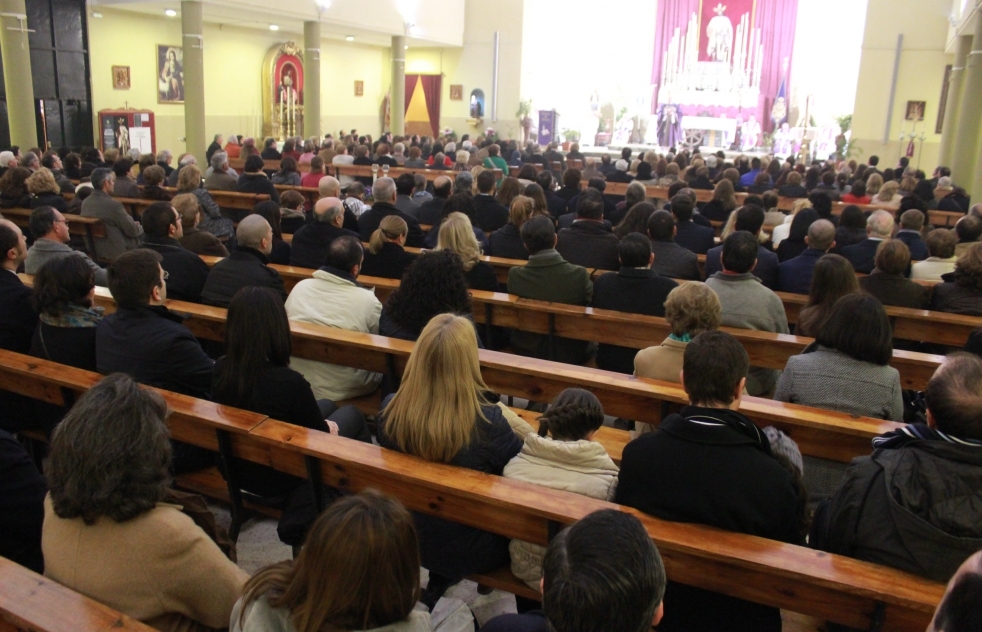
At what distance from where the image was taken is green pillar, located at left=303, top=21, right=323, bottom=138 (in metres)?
15.6

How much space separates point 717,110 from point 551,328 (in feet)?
61.3

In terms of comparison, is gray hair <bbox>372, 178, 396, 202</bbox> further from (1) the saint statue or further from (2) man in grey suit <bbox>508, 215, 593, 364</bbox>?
(1) the saint statue

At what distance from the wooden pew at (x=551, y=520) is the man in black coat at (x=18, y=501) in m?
0.61

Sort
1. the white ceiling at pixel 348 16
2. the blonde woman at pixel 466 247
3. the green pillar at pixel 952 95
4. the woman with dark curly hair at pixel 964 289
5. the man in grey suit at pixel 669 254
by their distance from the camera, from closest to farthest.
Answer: the woman with dark curly hair at pixel 964 289, the blonde woman at pixel 466 247, the man in grey suit at pixel 669 254, the white ceiling at pixel 348 16, the green pillar at pixel 952 95

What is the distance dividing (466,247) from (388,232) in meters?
0.57

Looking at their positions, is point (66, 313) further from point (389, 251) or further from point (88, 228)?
point (88, 228)

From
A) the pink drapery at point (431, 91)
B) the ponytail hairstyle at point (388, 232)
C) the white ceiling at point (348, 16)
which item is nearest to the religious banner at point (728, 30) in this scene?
the white ceiling at point (348, 16)

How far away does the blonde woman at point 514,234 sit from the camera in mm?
6363

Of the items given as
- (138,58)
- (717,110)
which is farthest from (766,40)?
(138,58)

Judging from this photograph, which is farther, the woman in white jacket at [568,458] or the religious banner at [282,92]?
the religious banner at [282,92]

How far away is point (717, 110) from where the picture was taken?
70.7ft

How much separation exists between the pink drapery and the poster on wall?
7868 mm

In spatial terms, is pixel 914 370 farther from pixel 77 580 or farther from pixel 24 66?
pixel 24 66

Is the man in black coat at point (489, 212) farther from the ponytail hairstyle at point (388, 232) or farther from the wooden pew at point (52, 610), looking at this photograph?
the wooden pew at point (52, 610)
